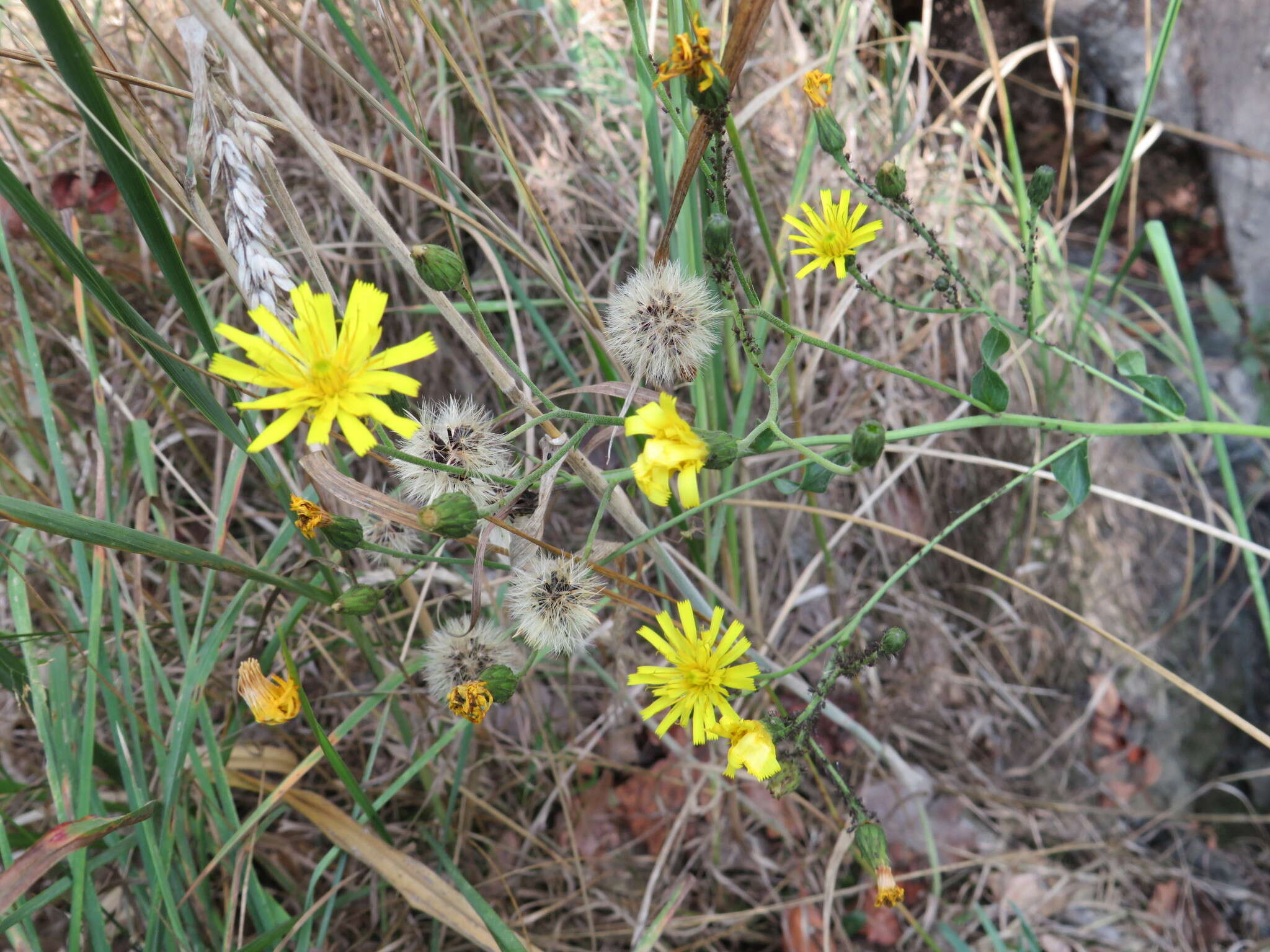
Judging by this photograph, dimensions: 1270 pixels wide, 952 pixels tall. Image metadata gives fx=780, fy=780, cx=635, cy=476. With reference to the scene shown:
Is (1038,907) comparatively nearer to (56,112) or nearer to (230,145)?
(230,145)

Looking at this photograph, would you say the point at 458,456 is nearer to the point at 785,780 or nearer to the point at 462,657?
the point at 462,657

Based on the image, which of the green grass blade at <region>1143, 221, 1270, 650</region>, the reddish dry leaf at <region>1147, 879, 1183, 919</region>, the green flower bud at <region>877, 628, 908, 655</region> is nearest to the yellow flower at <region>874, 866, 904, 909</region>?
the green flower bud at <region>877, 628, 908, 655</region>

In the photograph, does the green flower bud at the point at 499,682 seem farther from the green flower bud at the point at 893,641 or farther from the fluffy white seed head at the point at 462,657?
the green flower bud at the point at 893,641

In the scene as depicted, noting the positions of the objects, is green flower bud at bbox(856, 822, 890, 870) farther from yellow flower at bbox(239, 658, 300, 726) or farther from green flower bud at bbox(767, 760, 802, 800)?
yellow flower at bbox(239, 658, 300, 726)

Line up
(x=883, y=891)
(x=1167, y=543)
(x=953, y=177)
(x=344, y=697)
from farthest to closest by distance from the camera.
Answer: (x=1167, y=543) < (x=953, y=177) < (x=344, y=697) < (x=883, y=891)

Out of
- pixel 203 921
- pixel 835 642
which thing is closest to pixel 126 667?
pixel 203 921

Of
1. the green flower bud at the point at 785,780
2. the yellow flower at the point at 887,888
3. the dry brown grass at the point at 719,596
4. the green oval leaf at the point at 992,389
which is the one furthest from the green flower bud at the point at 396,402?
the yellow flower at the point at 887,888

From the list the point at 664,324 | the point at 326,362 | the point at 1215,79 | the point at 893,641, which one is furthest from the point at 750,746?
the point at 1215,79
